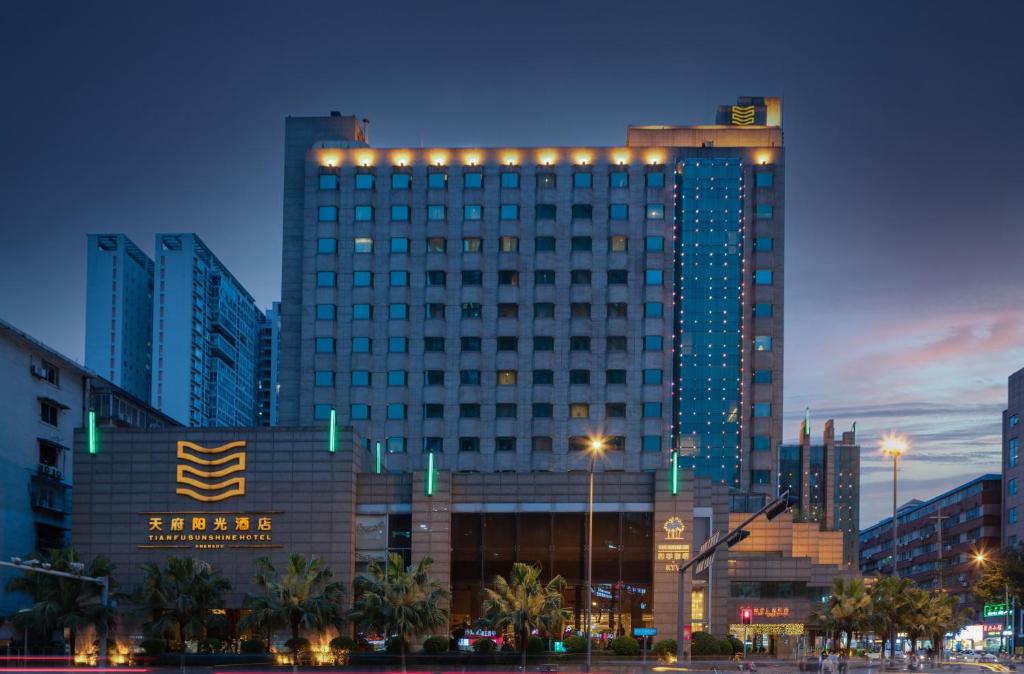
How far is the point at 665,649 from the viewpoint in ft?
282

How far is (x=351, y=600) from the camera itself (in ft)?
295

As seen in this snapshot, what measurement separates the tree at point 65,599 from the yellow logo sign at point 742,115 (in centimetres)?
9991

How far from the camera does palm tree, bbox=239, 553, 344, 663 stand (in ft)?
262

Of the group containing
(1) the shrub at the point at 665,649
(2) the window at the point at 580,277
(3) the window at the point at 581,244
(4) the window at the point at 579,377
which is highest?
(3) the window at the point at 581,244

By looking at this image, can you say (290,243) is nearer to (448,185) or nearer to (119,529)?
(448,185)

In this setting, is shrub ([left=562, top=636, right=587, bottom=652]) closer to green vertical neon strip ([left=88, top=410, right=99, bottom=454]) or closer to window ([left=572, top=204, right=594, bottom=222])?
green vertical neon strip ([left=88, top=410, right=99, bottom=454])

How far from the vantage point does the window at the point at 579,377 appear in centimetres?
13125

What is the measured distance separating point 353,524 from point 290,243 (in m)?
52.0

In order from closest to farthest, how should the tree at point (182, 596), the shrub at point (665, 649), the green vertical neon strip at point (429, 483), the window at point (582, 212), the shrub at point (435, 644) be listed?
the tree at point (182, 596) → the shrub at point (435, 644) → the shrub at point (665, 649) → the green vertical neon strip at point (429, 483) → the window at point (582, 212)

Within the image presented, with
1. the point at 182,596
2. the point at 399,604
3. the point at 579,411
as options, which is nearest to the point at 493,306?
the point at 579,411

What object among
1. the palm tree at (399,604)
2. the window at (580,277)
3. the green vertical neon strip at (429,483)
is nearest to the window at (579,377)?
the window at (580,277)

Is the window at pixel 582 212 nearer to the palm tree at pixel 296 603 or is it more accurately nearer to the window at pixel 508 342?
the window at pixel 508 342

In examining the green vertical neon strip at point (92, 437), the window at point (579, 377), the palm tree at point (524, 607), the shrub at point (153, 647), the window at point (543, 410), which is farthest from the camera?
the window at point (579, 377)

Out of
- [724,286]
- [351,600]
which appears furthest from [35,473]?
[724,286]
